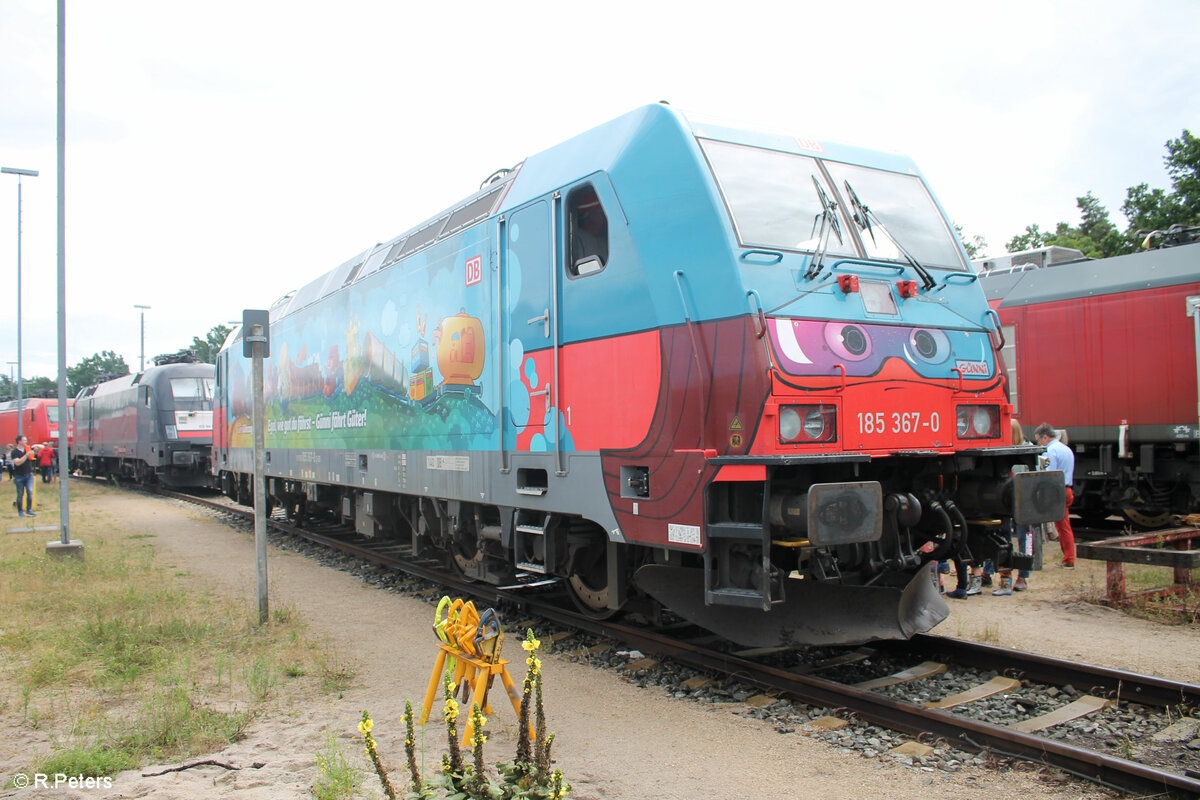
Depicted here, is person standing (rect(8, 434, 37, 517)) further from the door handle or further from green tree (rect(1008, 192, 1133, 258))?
green tree (rect(1008, 192, 1133, 258))

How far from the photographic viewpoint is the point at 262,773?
4332mm

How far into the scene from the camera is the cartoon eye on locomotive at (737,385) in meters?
4.92

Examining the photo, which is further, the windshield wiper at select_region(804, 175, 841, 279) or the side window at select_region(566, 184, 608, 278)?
the side window at select_region(566, 184, 608, 278)

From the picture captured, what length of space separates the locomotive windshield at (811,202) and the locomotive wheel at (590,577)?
8.77 ft

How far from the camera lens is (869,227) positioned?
19.2 feet

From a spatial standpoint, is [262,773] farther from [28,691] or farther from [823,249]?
[823,249]

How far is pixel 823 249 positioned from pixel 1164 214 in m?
25.7

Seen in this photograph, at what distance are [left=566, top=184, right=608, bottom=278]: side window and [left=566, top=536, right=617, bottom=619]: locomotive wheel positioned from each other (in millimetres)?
2011

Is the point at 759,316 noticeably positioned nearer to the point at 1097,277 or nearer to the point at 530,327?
the point at 530,327

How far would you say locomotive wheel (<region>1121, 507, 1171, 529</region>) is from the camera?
12.5 meters

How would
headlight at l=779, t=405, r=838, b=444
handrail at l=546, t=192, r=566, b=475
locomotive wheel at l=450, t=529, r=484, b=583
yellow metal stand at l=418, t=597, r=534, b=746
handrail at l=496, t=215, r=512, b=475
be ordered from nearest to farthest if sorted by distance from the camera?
1. yellow metal stand at l=418, t=597, r=534, b=746
2. headlight at l=779, t=405, r=838, b=444
3. handrail at l=546, t=192, r=566, b=475
4. handrail at l=496, t=215, r=512, b=475
5. locomotive wheel at l=450, t=529, r=484, b=583

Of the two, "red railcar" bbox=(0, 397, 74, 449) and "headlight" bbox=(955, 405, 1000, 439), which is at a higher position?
"red railcar" bbox=(0, 397, 74, 449)

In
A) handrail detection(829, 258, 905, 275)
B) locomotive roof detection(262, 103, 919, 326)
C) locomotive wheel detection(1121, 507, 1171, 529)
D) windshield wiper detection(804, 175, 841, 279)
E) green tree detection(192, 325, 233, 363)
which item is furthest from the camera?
green tree detection(192, 325, 233, 363)

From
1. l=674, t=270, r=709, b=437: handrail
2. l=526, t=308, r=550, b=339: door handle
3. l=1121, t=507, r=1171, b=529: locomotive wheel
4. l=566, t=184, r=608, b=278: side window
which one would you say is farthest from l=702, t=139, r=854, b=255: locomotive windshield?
l=1121, t=507, r=1171, b=529: locomotive wheel
